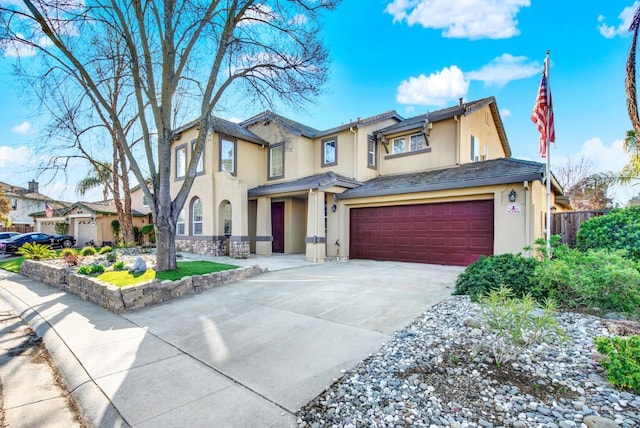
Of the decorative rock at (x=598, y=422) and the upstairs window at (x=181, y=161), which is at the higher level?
the upstairs window at (x=181, y=161)

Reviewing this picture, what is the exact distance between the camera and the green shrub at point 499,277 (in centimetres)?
558

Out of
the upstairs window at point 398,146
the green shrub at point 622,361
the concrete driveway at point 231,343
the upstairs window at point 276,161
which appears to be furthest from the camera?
the upstairs window at point 276,161

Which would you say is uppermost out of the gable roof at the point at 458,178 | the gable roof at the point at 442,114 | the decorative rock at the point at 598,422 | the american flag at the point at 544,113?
Result: the gable roof at the point at 442,114

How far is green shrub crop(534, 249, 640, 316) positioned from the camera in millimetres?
4668

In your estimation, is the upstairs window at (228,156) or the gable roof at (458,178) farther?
the upstairs window at (228,156)

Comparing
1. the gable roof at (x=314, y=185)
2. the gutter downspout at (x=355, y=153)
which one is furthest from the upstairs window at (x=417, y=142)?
the gable roof at (x=314, y=185)

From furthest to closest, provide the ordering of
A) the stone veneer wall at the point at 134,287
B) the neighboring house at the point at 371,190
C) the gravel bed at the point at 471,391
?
the neighboring house at the point at 371,190, the stone veneer wall at the point at 134,287, the gravel bed at the point at 471,391

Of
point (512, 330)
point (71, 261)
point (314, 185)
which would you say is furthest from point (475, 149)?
point (71, 261)

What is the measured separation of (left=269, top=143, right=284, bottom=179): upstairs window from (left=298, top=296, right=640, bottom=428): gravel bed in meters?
13.1

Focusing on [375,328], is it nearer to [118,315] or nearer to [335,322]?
[335,322]

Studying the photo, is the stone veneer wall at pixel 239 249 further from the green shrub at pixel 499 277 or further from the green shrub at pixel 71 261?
the green shrub at pixel 499 277

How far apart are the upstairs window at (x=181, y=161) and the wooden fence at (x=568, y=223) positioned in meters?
16.2

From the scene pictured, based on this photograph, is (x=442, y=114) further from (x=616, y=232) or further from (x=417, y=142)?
(x=616, y=232)

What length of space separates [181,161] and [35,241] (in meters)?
13.7
